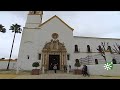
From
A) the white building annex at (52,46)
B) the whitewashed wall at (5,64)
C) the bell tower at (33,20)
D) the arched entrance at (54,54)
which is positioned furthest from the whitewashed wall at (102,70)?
the whitewashed wall at (5,64)

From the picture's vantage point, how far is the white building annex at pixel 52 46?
20875 millimetres

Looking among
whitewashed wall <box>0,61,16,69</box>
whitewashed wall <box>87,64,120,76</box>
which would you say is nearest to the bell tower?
whitewashed wall <box>0,61,16,69</box>

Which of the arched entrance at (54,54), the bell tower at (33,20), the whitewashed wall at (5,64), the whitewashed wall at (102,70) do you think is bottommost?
the whitewashed wall at (102,70)

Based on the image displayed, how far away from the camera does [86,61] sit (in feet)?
68.9

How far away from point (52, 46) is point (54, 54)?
132cm

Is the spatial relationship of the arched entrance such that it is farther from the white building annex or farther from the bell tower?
the bell tower

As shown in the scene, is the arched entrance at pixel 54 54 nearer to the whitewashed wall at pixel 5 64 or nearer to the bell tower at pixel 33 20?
the bell tower at pixel 33 20

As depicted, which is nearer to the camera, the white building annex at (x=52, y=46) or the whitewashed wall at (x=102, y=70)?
the whitewashed wall at (x=102, y=70)

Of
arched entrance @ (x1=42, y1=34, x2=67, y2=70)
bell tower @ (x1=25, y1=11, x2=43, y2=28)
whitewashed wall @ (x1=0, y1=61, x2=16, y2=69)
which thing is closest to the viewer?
arched entrance @ (x1=42, y1=34, x2=67, y2=70)

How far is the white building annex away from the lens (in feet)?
68.5
